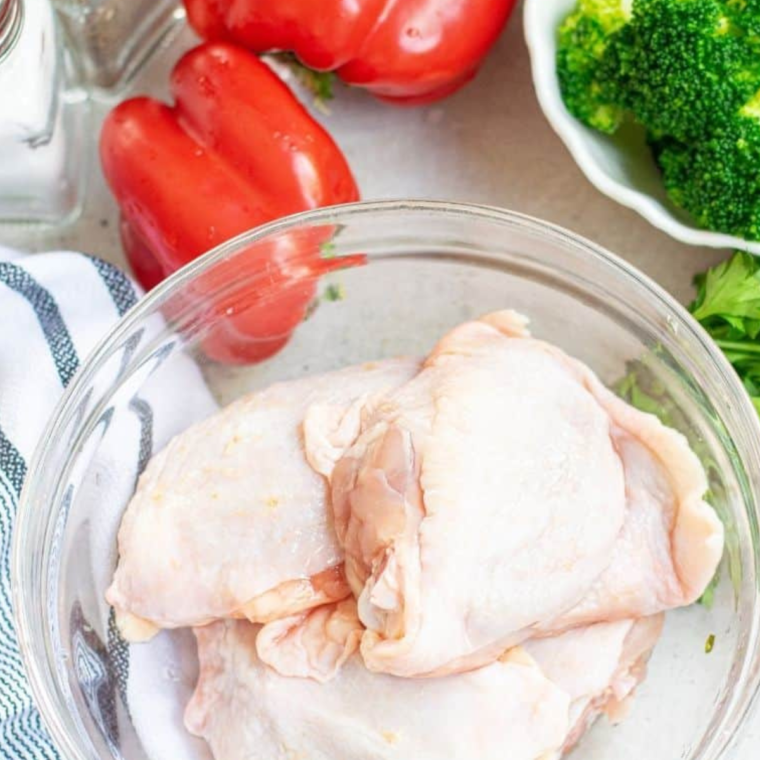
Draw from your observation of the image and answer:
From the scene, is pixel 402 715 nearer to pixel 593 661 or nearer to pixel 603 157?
pixel 593 661

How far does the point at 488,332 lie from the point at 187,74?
508 millimetres

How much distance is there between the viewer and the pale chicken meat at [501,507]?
132 cm

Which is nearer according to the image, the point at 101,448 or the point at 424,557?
the point at 424,557

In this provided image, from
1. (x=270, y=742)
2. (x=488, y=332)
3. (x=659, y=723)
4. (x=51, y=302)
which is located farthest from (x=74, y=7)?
(x=659, y=723)

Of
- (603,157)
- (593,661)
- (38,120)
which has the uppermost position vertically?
(38,120)

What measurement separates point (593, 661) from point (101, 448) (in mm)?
623

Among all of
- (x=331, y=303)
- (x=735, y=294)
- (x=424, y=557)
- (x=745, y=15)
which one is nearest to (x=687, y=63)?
(x=745, y=15)

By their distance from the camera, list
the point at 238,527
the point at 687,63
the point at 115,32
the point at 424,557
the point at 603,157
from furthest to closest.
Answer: the point at 115,32 < the point at 603,157 < the point at 687,63 < the point at 238,527 < the point at 424,557

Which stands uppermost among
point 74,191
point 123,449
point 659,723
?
point 74,191

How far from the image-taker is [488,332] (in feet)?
5.04

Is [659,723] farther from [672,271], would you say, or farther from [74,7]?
[74,7]

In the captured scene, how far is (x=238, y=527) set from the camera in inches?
56.4

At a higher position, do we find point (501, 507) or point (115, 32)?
point (115, 32)

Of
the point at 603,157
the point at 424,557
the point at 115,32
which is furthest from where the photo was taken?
the point at 115,32
